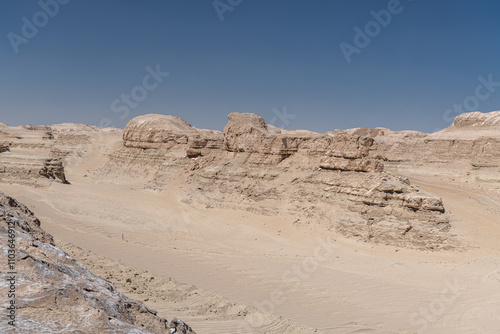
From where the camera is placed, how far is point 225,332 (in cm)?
525

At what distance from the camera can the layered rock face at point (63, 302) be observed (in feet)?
6.83

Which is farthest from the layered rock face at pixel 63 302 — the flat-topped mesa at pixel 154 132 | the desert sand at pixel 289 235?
the flat-topped mesa at pixel 154 132

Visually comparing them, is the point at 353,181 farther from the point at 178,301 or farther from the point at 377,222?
the point at 178,301

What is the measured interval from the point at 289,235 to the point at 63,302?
11372mm

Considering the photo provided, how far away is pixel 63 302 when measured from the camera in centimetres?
230

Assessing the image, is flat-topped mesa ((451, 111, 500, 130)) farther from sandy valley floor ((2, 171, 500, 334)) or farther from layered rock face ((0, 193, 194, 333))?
layered rock face ((0, 193, 194, 333))

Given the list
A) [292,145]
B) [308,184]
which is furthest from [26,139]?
[308,184]

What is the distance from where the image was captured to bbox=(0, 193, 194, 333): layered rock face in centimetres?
208

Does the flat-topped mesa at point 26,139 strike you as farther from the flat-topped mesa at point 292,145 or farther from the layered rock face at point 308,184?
the flat-topped mesa at point 292,145

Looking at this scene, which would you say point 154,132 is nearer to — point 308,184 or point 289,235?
point 308,184

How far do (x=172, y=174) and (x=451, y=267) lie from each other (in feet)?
59.2

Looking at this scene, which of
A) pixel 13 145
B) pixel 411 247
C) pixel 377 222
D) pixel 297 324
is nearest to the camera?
pixel 297 324

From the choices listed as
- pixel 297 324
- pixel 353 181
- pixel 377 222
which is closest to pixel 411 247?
pixel 377 222

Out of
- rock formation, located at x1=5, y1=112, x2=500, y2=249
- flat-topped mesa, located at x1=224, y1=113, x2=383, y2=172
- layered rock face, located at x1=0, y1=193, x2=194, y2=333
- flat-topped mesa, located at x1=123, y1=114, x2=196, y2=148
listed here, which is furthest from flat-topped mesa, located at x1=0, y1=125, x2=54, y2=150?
layered rock face, located at x1=0, y1=193, x2=194, y2=333
